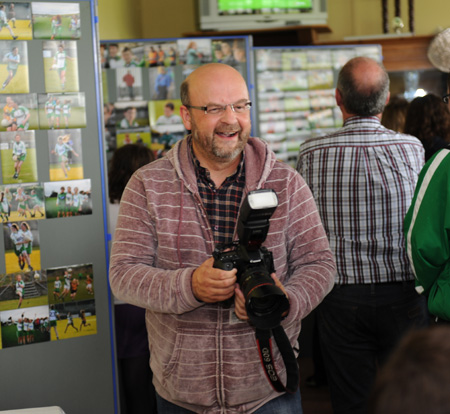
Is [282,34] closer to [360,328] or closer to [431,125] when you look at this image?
[431,125]

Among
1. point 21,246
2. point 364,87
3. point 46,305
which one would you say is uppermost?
point 364,87

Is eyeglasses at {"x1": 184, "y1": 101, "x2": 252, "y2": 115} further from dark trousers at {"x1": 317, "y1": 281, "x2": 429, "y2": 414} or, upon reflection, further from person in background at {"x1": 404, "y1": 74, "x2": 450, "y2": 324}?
dark trousers at {"x1": 317, "y1": 281, "x2": 429, "y2": 414}

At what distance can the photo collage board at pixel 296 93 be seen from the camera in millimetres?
4879

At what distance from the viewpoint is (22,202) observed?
2.53m

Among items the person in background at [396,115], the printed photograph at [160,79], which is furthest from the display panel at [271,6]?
the person in background at [396,115]

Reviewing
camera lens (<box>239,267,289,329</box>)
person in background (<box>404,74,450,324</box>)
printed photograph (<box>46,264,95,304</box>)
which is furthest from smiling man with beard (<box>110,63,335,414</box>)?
printed photograph (<box>46,264,95,304</box>)

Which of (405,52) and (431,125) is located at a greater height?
(405,52)

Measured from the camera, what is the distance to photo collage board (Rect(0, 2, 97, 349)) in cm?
249

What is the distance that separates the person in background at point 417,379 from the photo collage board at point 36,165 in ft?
6.65

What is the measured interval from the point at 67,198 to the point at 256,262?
134 centimetres

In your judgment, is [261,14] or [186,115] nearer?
[186,115]

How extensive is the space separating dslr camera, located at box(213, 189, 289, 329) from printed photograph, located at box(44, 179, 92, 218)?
4.06ft

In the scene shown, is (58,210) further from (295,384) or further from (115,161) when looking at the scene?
(295,384)

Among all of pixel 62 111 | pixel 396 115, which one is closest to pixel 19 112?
pixel 62 111
